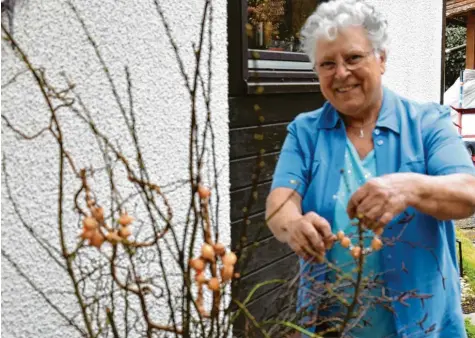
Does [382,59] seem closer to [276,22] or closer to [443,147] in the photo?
[443,147]

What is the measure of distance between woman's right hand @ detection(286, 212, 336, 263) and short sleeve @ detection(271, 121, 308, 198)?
1.05ft

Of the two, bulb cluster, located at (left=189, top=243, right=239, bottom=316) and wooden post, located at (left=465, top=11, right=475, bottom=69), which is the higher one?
wooden post, located at (left=465, top=11, right=475, bottom=69)

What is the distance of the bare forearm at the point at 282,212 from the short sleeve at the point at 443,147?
347 mm

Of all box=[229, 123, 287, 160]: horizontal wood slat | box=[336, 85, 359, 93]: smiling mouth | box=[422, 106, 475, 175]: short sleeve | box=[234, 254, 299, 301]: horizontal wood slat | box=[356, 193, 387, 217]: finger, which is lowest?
box=[234, 254, 299, 301]: horizontal wood slat

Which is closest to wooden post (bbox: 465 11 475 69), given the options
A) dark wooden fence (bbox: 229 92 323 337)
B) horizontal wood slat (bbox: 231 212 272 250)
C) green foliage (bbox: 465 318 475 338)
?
green foliage (bbox: 465 318 475 338)

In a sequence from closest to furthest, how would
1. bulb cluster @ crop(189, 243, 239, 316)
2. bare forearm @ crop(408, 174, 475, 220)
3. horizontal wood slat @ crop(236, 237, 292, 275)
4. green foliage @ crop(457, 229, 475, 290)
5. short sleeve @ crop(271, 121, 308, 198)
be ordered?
bulb cluster @ crop(189, 243, 239, 316), bare forearm @ crop(408, 174, 475, 220), short sleeve @ crop(271, 121, 308, 198), horizontal wood slat @ crop(236, 237, 292, 275), green foliage @ crop(457, 229, 475, 290)

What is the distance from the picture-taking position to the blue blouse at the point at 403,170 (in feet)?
5.49

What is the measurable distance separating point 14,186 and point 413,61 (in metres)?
3.96

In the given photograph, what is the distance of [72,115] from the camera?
2.00 meters

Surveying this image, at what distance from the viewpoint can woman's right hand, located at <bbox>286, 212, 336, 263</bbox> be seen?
1263 mm

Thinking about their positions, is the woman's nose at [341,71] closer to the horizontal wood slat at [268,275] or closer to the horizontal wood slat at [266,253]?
the horizontal wood slat at [268,275]

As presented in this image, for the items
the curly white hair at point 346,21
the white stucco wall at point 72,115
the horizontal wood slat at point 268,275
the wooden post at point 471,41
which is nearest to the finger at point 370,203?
the curly white hair at point 346,21

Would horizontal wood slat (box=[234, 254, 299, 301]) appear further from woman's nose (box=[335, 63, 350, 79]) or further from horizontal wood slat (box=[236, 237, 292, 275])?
woman's nose (box=[335, 63, 350, 79])

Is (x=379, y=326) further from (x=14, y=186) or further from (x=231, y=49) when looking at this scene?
(x=231, y=49)
